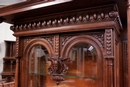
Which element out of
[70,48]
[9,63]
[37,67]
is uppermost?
[70,48]

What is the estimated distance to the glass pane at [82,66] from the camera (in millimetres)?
755

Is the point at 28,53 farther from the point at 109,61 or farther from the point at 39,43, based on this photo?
the point at 109,61

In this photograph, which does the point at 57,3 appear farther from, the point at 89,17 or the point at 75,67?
the point at 75,67

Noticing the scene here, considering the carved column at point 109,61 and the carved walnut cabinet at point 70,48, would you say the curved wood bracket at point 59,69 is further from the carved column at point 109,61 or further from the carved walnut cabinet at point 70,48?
the carved column at point 109,61

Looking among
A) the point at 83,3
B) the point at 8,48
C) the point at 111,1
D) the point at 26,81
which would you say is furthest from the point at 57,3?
the point at 8,48

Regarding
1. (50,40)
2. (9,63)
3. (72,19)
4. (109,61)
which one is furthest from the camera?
(9,63)

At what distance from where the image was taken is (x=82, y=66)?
797mm

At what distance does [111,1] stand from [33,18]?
52 cm

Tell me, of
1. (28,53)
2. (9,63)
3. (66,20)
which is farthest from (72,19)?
(9,63)

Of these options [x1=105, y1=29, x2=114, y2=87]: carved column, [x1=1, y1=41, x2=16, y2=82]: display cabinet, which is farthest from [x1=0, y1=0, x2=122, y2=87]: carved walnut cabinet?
[x1=1, y1=41, x2=16, y2=82]: display cabinet

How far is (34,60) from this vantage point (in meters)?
0.97

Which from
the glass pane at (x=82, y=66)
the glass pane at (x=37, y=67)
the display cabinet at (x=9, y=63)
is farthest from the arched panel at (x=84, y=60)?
the display cabinet at (x=9, y=63)

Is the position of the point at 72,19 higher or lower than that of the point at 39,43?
higher

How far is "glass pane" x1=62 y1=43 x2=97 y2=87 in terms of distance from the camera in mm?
755
